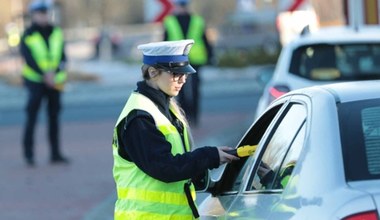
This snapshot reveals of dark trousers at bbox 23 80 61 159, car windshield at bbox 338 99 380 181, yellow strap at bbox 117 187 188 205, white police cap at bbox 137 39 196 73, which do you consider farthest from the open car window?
dark trousers at bbox 23 80 61 159

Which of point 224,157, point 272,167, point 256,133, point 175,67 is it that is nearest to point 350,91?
point 272,167

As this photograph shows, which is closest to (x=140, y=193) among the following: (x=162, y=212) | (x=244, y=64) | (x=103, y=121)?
(x=162, y=212)

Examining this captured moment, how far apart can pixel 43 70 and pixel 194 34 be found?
384cm

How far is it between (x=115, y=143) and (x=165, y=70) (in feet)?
1.40

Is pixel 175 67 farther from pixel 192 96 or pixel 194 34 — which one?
pixel 192 96

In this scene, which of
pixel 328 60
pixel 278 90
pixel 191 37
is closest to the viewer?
pixel 278 90

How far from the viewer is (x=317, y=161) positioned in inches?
172

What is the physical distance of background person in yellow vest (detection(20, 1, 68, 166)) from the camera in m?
14.0

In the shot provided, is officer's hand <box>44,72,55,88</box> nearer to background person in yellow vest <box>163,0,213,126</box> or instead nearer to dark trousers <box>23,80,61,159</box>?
dark trousers <box>23,80,61,159</box>

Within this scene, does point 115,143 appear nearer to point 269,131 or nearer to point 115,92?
point 269,131

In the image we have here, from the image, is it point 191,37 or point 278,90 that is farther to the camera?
point 191,37

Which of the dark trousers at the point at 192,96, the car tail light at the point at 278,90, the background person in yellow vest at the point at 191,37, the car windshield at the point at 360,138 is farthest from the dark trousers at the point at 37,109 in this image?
the car windshield at the point at 360,138

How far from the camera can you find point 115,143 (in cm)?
561

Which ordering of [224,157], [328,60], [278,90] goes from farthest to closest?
[328,60] < [278,90] < [224,157]
